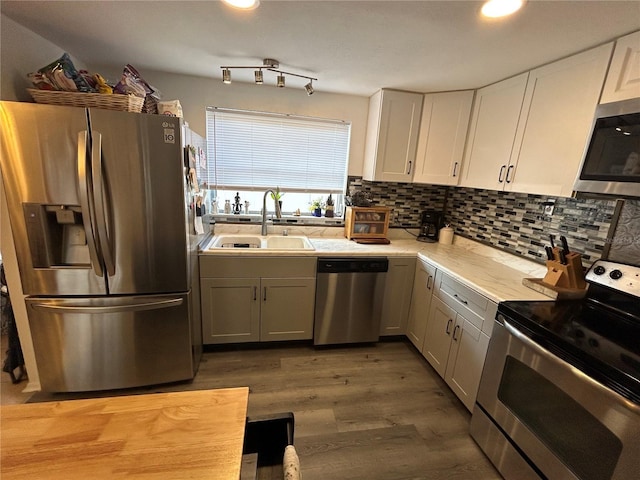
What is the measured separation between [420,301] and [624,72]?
180 cm

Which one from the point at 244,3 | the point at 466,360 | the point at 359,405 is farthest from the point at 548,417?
the point at 244,3

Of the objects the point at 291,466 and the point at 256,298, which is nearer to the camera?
the point at 291,466

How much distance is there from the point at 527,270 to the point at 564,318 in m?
0.76

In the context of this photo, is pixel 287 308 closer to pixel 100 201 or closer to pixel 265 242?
pixel 265 242

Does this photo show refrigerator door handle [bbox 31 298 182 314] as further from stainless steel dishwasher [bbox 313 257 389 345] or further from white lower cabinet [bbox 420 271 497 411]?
white lower cabinet [bbox 420 271 497 411]

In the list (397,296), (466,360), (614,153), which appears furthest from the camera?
(397,296)

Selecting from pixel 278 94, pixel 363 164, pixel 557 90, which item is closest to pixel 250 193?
pixel 278 94

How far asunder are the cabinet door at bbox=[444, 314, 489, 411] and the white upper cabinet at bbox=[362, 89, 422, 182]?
140 centimetres

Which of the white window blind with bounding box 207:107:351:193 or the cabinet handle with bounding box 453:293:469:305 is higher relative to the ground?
the white window blind with bounding box 207:107:351:193

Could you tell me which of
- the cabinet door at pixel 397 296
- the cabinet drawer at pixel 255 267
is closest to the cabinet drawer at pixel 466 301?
the cabinet door at pixel 397 296

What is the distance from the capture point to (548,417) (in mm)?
1271

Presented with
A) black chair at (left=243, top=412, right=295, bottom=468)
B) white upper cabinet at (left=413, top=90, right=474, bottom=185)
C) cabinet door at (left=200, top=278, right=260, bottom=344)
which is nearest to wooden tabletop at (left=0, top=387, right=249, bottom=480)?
black chair at (left=243, top=412, right=295, bottom=468)

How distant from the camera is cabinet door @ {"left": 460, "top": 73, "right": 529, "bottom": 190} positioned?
193 centimetres

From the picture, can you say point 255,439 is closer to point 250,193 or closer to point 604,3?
point 604,3
